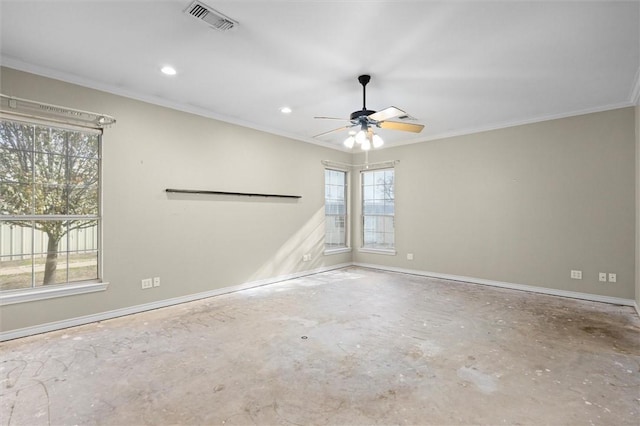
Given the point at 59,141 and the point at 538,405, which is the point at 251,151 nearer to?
the point at 59,141

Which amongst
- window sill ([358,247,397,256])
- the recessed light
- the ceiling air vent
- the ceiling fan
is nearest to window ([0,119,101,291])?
the recessed light

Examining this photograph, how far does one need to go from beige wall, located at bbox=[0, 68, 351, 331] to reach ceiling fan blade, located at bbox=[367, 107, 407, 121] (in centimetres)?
245

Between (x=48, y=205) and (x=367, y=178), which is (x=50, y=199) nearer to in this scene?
(x=48, y=205)

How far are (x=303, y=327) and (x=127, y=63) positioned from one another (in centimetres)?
321

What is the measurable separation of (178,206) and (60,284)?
4.86 ft

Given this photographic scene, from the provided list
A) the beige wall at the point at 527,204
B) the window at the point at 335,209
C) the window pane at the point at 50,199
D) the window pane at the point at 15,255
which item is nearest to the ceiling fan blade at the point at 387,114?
the beige wall at the point at 527,204

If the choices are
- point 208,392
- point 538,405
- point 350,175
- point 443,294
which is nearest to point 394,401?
point 538,405

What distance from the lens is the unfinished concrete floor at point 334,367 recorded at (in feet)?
6.15

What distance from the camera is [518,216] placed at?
481 cm

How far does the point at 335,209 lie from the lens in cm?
666

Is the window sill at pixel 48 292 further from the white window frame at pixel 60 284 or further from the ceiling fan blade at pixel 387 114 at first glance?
the ceiling fan blade at pixel 387 114

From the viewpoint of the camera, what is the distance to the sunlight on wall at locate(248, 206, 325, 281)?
17.1 ft

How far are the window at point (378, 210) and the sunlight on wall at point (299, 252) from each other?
45.3 inches

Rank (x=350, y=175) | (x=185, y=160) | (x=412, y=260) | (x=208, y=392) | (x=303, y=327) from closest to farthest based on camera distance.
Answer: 1. (x=208, y=392)
2. (x=303, y=327)
3. (x=185, y=160)
4. (x=412, y=260)
5. (x=350, y=175)
